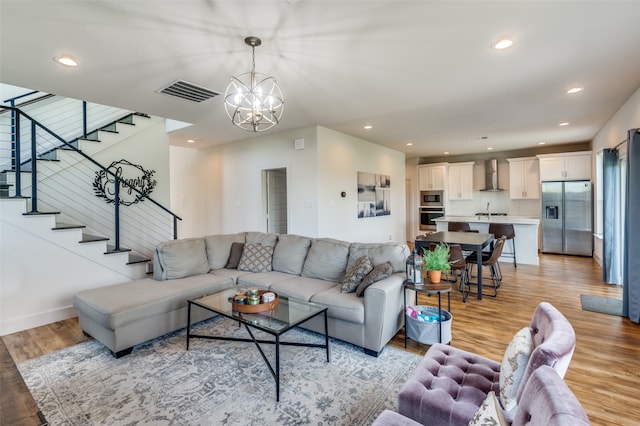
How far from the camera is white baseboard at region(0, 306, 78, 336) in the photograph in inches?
129

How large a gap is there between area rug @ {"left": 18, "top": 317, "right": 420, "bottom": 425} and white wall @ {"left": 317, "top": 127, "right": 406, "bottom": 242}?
9.55ft

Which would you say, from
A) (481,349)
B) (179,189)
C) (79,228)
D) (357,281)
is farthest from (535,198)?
(79,228)

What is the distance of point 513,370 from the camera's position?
135 cm

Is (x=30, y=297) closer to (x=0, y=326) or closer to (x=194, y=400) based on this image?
(x=0, y=326)

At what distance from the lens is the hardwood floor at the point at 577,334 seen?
2.12 meters

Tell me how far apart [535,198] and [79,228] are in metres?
9.67

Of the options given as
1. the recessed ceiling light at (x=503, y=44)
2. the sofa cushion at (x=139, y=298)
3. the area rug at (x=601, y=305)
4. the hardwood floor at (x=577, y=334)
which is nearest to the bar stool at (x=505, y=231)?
the hardwood floor at (x=577, y=334)

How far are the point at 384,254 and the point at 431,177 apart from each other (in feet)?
22.3

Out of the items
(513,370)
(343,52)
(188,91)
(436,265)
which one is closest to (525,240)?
Answer: (436,265)

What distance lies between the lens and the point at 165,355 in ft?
8.95

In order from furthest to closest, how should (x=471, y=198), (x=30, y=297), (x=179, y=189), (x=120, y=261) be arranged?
(x=471, y=198) < (x=179, y=189) < (x=120, y=261) < (x=30, y=297)

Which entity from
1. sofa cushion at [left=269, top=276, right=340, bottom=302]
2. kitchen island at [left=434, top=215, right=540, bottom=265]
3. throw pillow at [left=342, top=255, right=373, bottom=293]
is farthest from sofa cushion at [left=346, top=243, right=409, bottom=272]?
kitchen island at [left=434, top=215, right=540, bottom=265]

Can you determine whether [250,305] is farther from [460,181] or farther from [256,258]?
[460,181]

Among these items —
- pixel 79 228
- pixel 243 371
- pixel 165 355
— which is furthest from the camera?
pixel 79 228
